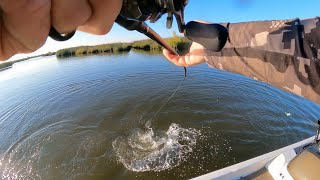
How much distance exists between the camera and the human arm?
1319 mm

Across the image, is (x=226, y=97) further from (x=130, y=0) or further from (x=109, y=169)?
(x=130, y=0)

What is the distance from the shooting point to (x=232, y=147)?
7.64 m

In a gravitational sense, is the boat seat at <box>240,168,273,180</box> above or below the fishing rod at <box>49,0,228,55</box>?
below

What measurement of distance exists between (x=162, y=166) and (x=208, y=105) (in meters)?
4.84

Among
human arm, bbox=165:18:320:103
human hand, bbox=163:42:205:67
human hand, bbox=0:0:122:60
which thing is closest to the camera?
human hand, bbox=0:0:122:60

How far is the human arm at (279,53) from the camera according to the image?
1319 mm

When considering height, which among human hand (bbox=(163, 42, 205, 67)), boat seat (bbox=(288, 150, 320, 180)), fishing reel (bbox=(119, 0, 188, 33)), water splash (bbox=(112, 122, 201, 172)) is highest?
fishing reel (bbox=(119, 0, 188, 33))

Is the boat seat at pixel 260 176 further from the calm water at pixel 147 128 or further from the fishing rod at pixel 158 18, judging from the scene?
the fishing rod at pixel 158 18

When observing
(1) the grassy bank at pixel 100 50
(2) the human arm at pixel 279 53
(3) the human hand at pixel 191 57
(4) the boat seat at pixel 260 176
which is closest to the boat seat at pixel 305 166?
(4) the boat seat at pixel 260 176

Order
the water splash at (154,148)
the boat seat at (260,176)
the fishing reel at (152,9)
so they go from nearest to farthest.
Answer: the fishing reel at (152,9) < the boat seat at (260,176) < the water splash at (154,148)

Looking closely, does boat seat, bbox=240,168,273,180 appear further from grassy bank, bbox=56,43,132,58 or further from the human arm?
grassy bank, bbox=56,43,132,58

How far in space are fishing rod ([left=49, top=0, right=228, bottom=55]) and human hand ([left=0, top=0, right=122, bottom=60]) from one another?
61 millimetres

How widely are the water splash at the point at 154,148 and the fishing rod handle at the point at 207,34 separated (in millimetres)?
5748

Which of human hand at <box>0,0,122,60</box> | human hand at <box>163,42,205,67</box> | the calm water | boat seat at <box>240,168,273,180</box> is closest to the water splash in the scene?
the calm water
